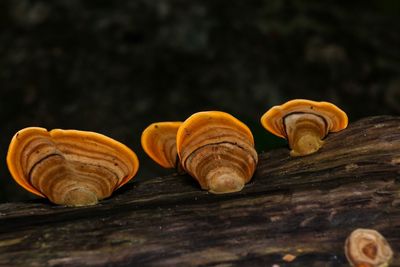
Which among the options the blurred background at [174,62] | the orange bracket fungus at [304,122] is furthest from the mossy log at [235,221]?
the blurred background at [174,62]

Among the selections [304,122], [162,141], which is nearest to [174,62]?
[162,141]

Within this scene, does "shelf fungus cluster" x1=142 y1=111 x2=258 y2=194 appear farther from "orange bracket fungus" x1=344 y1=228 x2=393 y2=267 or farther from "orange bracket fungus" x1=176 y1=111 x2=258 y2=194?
"orange bracket fungus" x1=344 y1=228 x2=393 y2=267

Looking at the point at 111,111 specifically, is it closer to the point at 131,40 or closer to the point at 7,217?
the point at 131,40

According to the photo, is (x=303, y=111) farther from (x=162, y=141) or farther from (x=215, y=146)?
(x=162, y=141)

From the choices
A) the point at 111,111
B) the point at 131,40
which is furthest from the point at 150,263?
the point at 131,40

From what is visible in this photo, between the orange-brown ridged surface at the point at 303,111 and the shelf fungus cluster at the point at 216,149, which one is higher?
the orange-brown ridged surface at the point at 303,111

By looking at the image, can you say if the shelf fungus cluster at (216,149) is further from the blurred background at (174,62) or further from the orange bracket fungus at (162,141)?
the blurred background at (174,62)
